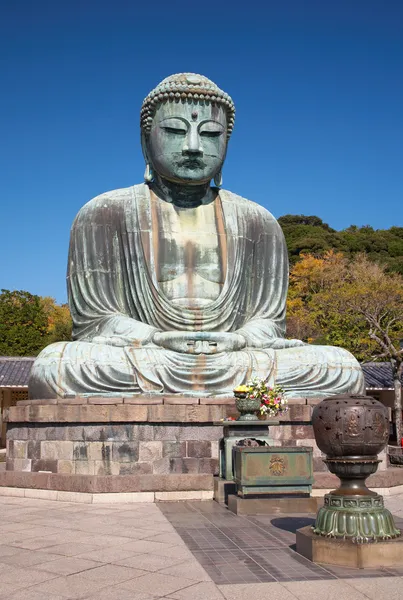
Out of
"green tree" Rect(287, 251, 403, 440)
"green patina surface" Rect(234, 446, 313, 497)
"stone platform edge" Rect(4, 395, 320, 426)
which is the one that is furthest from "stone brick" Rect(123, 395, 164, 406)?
"green tree" Rect(287, 251, 403, 440)

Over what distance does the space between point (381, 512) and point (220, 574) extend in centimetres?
118

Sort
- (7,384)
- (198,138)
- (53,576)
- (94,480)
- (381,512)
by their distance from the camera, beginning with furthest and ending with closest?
1. (7,384)
2. (198,138)
3. (94,480)
4. (381,512)
5. (53,576)

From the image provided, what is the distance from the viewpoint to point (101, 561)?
4.76 metres

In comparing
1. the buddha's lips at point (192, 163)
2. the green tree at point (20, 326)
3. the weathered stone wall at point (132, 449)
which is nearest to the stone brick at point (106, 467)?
the weathered stone wall at point (132, 449)

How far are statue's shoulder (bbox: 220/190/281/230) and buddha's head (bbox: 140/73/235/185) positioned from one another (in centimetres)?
62

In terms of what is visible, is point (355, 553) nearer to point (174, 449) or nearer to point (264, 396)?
point (264, 396)

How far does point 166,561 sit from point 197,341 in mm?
5203

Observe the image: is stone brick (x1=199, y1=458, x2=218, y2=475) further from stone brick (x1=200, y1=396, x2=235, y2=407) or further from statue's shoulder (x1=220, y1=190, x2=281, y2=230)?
statue's shoulder (x1=220, y1=190, x2=281, y2=230)

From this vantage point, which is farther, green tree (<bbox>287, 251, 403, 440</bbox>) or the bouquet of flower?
green tree (<bbox>287, 251, 403, 440</bbox>)

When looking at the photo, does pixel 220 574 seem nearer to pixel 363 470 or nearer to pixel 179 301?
pixel 363 470

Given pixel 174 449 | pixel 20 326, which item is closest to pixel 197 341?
pixel 174 449

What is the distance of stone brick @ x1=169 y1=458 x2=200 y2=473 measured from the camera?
8.36 metres

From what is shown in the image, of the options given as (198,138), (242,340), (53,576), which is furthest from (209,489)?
(198,138)

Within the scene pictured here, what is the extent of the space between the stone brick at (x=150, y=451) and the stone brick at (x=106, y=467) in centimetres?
31
